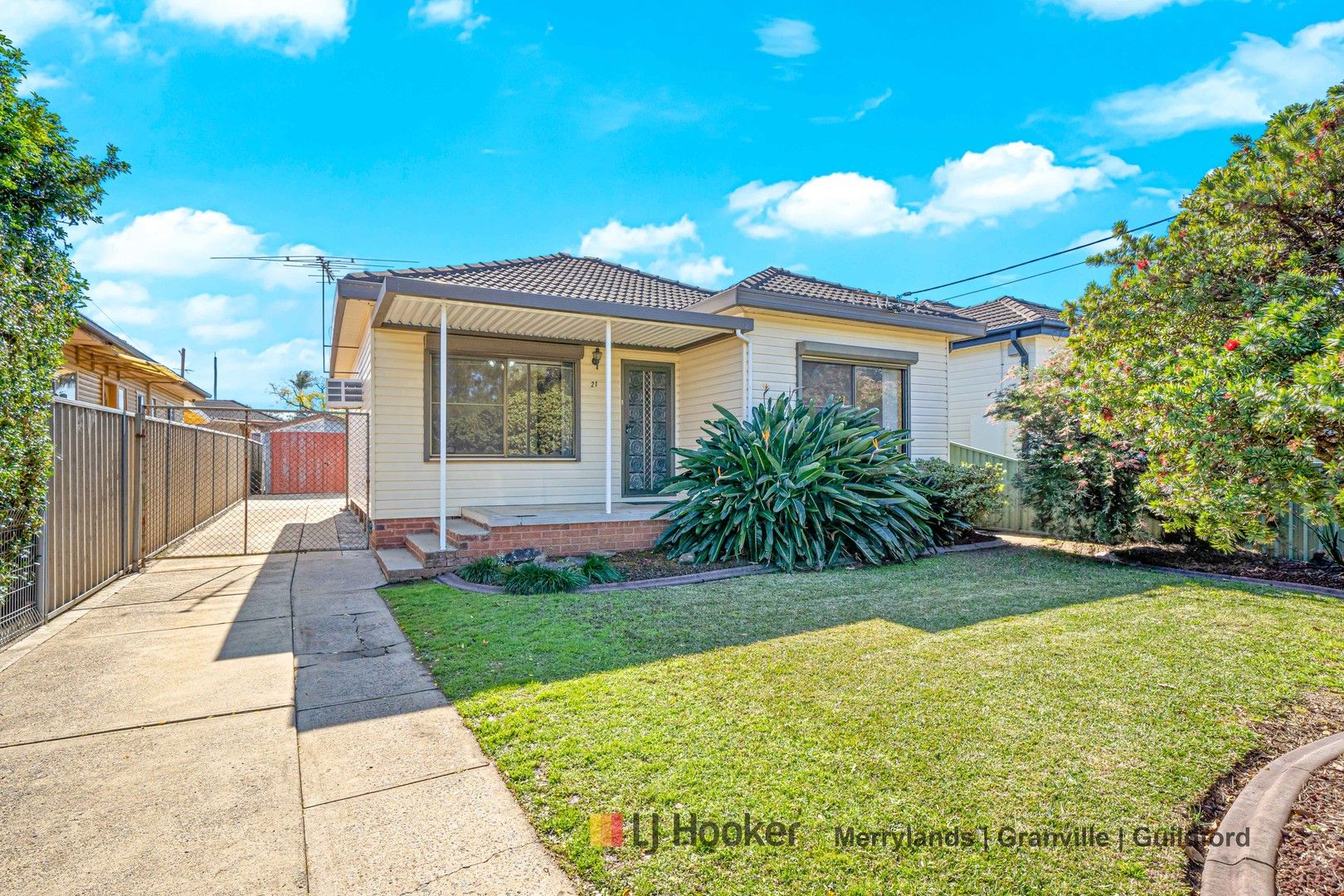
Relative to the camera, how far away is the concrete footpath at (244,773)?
2.12 meters

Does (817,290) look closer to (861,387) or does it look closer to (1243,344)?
(861,387)

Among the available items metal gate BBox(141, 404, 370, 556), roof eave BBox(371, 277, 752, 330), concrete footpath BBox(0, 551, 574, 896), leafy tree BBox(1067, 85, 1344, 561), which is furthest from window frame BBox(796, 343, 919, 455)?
concrete footpath BBox(0, 551, 574, 896)

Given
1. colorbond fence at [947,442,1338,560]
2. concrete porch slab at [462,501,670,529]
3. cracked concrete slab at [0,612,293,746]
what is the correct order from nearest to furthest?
cracked concrete slab at [0,612,293,746], colorbond fence at [947,442,1338,560], concrete porch slab at [462,501,670,529]

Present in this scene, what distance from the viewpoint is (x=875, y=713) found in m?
3.15

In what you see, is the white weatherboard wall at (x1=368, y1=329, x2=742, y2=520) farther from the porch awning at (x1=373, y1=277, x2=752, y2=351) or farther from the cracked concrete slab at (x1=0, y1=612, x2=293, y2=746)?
the cracked concrete slab at (x1=0, y1=612, x2=293, y2=746)

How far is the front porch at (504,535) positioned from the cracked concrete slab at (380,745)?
3.68 metres

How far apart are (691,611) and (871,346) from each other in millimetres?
7034

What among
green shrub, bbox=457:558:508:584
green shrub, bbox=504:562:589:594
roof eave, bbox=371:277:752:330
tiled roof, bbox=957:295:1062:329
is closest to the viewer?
green shrub, bbox=504:562:589:594

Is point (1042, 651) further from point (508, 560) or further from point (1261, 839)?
point (508, 560)

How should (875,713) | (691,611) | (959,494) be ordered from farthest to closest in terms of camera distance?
(959,494) < (691,611) < (875,713)

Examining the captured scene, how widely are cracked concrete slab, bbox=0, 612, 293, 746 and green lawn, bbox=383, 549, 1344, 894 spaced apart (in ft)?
3.36

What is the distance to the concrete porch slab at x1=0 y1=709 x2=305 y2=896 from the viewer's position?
2107 mm

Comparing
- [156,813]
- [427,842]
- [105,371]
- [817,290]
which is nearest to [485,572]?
[156,813]

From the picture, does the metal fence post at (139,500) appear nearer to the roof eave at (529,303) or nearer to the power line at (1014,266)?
the roof eave at (529,303)
